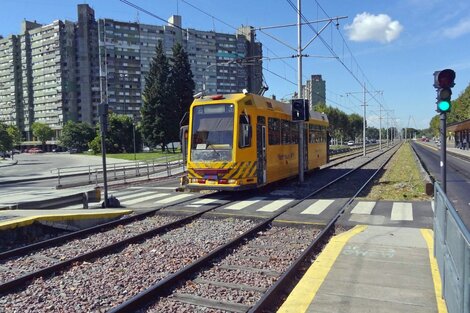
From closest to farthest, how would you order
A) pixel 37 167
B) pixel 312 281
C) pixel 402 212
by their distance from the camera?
1. pixel 312 281
2. pixel 402 212
3. pixel 37 167

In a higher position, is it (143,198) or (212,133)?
(212,133)

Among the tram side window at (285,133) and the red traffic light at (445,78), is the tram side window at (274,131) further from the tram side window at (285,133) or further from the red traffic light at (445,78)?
the red traffic light at (445,78)

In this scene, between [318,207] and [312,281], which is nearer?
[312,281]

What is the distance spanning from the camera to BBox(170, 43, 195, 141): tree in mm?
65188

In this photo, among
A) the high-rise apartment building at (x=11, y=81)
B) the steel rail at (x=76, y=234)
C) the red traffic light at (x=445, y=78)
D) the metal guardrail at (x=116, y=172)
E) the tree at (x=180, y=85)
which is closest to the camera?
the steel rail at (x=76, y=234)

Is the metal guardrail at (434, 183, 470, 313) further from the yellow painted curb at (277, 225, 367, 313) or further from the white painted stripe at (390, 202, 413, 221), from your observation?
the white painted stripe at (390, 202, 413, 221)

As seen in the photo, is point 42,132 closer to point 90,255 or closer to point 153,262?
point 90,255

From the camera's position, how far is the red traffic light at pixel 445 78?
26.7 feet

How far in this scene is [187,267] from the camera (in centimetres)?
636

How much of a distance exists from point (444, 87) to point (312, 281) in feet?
16.9

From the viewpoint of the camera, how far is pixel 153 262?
7.04 m

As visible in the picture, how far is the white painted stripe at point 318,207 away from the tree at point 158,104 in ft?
174

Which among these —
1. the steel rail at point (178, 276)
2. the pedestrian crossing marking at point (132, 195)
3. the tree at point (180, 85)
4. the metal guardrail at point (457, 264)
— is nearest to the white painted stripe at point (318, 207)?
the steel rail at point (178, 276)

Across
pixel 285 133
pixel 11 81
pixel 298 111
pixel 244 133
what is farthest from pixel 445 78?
pixel 11 81
